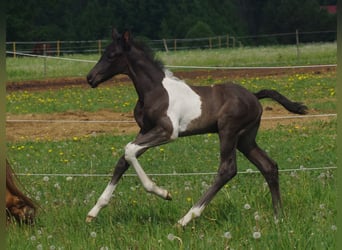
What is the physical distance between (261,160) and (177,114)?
89 cm

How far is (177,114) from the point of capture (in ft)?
17.6

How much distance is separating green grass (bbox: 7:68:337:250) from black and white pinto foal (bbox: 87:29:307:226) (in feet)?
0.75

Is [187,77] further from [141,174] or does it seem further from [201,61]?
[141,174]

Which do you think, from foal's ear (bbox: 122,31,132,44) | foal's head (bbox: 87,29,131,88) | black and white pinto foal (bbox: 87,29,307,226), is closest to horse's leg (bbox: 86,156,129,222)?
black and white pinto foal (bbox: 87,29,307,226)

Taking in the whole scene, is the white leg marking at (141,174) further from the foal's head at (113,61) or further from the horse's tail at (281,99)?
the horse's tail at (281,99)

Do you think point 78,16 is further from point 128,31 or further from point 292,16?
point 128,31

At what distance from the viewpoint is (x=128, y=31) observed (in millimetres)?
5645

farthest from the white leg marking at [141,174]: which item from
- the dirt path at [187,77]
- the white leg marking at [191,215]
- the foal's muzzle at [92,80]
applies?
the dirt path at [187,77]

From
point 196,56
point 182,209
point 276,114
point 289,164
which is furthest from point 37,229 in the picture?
point 196,56

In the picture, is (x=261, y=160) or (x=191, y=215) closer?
(x=191, y=215)

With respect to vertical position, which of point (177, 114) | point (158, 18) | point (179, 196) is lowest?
point (158, 18)

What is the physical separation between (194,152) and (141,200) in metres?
3.99

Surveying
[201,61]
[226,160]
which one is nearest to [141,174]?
[226,160]

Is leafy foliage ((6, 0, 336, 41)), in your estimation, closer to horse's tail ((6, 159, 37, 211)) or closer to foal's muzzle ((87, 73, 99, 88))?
foal's muzzle ((87, 73, 99, 88))
